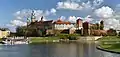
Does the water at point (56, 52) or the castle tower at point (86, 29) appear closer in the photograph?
the water at point (56, 52)

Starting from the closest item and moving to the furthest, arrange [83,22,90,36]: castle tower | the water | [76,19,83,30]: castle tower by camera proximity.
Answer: the water < [83,22,90,36]: castle tower < [76,19,83,30]: castle tower

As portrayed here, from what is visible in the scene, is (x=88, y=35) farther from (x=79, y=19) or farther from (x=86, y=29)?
(x=79, y=19)

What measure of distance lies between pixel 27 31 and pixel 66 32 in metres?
24.2

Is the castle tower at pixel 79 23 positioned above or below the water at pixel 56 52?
above

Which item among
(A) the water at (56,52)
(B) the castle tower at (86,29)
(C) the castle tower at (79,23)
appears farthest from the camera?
(C) the castle tower at (79,23)

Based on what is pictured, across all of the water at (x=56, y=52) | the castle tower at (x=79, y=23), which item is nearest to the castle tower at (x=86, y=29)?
the castle tower at (x=79, y=23)

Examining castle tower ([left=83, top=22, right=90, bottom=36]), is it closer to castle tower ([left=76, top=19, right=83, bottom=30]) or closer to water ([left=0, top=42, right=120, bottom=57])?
castle tower ([left=76, top=19, right=83, bottom=30])

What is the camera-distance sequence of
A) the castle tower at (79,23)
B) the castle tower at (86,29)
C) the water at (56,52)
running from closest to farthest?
the water at (56,52)
the castle tower at (86,29)
the castle tower at (79,23)

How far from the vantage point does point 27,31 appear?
18125 centimetres

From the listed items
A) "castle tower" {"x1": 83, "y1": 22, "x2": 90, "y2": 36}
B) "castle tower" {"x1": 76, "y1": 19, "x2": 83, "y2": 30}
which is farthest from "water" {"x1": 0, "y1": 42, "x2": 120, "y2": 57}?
"castle tower" {"x1": 76, "y1": 19, "x2": 83, "y2": 30}

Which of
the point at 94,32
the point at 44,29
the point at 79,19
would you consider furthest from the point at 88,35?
the point at 44,29

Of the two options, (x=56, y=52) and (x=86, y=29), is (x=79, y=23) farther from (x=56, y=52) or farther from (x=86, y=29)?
(x=56, y=52)

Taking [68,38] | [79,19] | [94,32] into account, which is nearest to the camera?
[68,38]

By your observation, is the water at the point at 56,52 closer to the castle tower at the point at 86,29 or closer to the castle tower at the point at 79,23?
the castle tower at the point at 86,29
